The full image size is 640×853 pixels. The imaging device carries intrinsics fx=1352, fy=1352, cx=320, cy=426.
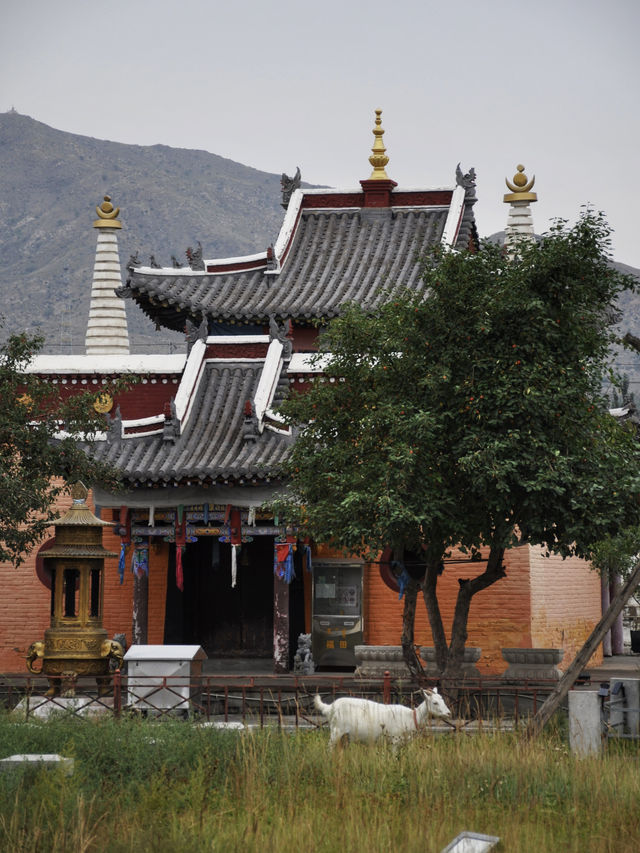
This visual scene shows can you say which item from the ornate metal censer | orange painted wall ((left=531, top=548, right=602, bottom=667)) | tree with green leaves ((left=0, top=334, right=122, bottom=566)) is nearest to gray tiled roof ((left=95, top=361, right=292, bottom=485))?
tree with green leaves ((left=0, top=334, right=122, bottom=566))

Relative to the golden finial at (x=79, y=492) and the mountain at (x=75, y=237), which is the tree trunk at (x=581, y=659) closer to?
the golden finial at (x=79, y=492)

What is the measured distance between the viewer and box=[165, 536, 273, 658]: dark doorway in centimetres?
2869

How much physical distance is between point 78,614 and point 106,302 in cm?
1965

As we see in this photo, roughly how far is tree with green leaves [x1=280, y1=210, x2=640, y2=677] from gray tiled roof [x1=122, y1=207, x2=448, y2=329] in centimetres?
1028

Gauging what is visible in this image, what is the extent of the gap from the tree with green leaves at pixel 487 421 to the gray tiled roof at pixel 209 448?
5.01 meters

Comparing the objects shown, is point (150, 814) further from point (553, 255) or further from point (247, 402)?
point (247, 402)

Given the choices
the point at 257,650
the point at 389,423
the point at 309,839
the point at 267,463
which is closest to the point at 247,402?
the point at 267,463

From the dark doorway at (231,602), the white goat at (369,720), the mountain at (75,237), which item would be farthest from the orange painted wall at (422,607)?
the mountain at (75,237)

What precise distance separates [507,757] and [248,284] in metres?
19.4

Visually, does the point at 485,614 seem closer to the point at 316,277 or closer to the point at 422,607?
A: the point at 422,607

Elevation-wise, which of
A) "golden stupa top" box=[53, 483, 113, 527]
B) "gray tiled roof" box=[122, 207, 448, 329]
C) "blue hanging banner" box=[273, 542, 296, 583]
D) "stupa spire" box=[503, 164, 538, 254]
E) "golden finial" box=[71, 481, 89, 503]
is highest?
"stupa spire" box=[503, 164, 538, 254]

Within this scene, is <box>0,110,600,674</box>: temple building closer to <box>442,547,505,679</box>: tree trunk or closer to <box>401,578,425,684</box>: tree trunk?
<box>401,578,425,684</box>: tree trunk

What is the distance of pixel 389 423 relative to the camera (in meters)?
19.2

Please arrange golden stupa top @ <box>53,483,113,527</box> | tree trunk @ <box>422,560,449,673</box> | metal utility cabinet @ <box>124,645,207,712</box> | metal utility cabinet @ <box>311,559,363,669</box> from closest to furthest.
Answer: metal utility cabinet @ <box>124,645,207,712</box>
tree trunk @ <box>422,560,449,673</box>
golden stupa top @ <box>53,483,113,527</box>
metal utility cabinet @ <box>311,559,363,669</box>
